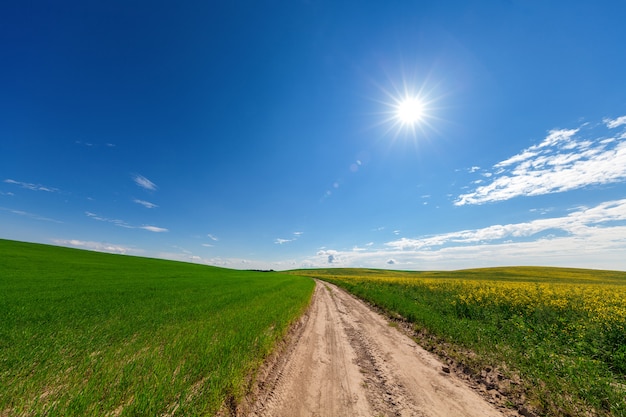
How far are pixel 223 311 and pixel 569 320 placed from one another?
639 inches

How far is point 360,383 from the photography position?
19.0 ft

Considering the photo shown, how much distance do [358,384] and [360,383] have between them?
0.25ft

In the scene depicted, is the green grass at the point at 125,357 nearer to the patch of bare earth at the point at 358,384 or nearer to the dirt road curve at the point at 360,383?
the patch of bare earth at the point at 358,384

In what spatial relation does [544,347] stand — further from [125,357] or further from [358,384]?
[125,357]

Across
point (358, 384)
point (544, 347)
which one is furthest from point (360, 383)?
point (544, 347)

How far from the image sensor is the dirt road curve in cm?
473

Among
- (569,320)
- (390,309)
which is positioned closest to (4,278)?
(390,309)

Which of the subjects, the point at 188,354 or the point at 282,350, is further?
the point at 282,350

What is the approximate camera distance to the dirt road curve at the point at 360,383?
4.73 meters

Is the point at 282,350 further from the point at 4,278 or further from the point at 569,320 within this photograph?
the point at 4,278

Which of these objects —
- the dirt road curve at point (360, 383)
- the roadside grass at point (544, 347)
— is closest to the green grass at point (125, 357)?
the dirt road curve at point (360, 383)

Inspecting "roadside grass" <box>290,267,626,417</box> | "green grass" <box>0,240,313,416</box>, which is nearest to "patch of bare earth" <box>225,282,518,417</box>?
"green grass" <box>0,240,313,416</box>

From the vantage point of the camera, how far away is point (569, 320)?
9.88 meters

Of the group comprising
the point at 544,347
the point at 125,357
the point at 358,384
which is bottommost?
the point at 358,384
